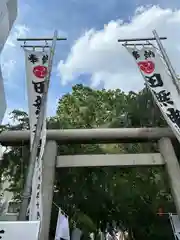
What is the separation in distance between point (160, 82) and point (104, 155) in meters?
3.02

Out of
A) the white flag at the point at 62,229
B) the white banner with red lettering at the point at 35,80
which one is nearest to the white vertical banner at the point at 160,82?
the white banner with red lettering at the point at 35,80

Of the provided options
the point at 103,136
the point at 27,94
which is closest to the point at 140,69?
the point at 103,136

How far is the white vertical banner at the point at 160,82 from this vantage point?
922 centimetres

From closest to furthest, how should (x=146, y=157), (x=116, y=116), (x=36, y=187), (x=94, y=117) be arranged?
(x=36, y=187)
(x=146, y=157)
(x=116, y=116)
(x=94, y=117)

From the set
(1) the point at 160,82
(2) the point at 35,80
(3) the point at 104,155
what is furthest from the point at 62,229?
A: (1) the point at 160,82

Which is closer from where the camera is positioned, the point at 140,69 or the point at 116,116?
the point at 140,69

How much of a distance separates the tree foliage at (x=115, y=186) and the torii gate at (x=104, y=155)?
2159mm

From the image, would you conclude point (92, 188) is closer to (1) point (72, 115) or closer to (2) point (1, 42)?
(1) point (72, 115)

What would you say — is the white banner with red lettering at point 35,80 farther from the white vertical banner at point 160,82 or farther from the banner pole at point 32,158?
the white vertical banner at point 160,82

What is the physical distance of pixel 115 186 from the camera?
13594mm

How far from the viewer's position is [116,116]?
583 inches

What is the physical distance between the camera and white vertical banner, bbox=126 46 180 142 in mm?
9219

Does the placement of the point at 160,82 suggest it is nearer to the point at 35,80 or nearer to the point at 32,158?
the point at 35,80

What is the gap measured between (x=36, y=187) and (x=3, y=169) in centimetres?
606
